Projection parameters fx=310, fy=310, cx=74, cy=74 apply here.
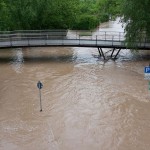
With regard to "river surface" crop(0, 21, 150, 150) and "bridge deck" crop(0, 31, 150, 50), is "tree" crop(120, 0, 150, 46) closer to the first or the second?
"river surface" crop(0, 21, 150, 150)

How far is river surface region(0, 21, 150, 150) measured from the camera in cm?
1369

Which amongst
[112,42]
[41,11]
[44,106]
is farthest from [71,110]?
[41,11]

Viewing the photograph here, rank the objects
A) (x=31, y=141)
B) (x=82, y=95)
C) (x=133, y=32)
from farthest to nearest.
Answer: (x=133, y=32) < (x=82, y=95) < (x=31, y=141)

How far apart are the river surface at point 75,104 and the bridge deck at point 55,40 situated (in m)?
1.48

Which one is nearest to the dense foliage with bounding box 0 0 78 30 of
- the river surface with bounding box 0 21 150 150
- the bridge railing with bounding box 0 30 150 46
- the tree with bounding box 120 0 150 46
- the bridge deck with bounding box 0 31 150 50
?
the bridge railing with bounding box 0 30 150 46

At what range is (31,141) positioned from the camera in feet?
44.7

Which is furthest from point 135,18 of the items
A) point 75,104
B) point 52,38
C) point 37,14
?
point 37,14

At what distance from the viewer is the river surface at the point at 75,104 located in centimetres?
1369

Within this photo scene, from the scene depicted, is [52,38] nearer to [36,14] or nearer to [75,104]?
[36,14]

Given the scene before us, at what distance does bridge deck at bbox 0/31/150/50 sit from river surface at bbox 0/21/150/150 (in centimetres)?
148

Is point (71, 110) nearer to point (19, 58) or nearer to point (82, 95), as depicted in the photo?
point (82, 95)

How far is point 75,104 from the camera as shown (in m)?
17.7

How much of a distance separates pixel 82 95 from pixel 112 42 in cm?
1015

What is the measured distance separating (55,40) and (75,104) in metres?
12.1
